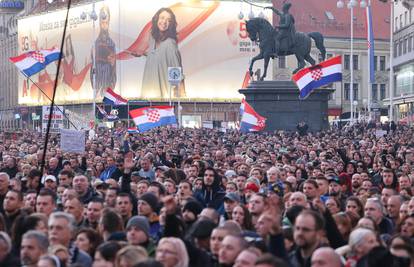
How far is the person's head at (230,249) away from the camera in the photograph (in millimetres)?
8586

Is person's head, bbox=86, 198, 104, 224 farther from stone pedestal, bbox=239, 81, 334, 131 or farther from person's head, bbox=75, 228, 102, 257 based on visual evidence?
stone pedestal, bbox=239, 81, 334, 131

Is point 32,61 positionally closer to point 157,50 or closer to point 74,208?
point 74,208

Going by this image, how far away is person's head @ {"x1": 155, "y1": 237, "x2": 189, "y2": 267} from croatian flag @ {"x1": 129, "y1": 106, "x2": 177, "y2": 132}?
24.0 m

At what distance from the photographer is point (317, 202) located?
11883 mm

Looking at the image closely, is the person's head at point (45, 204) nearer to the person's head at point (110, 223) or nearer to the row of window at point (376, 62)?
the person's head at point (110, 223)

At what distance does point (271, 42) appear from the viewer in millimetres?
50094

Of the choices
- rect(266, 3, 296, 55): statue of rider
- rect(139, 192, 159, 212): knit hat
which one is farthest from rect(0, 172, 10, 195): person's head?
rect(266, 3, 296, 55): statue of rider

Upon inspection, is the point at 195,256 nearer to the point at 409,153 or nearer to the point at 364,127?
the point at 409,153

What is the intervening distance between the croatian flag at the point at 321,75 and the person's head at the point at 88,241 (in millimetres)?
22912

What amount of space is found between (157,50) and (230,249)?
83.1 m

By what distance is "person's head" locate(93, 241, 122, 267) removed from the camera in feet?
27.7

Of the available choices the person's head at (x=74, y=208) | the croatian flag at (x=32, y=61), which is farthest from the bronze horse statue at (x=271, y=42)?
the person's head at (x=74, y=208)

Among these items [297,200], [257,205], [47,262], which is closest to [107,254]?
[47,262]

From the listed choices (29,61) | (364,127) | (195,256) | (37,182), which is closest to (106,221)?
(195,256)
